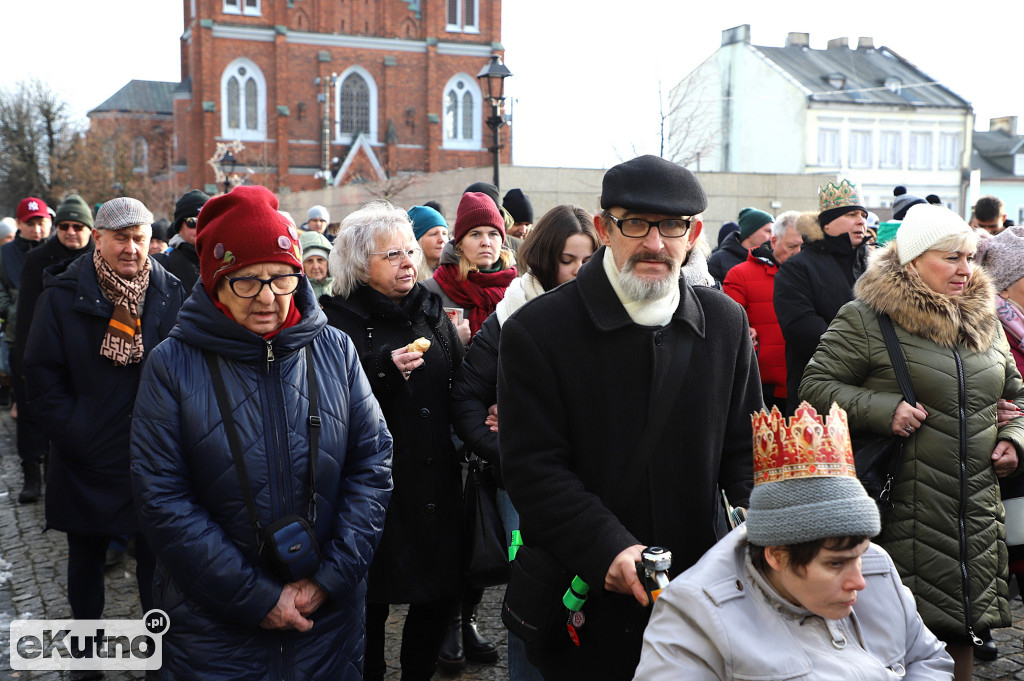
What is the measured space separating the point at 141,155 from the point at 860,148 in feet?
157

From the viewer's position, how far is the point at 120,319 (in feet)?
16.5

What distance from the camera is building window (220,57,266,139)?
55.5 metres

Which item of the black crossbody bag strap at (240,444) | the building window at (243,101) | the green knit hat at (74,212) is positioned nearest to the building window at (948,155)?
the building window at (243,101)

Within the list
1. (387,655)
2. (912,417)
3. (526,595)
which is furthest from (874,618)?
(387,655)

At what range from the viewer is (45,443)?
8625 mm

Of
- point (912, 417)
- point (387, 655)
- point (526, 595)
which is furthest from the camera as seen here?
point (387, 655)

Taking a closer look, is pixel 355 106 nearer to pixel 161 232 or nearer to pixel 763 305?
pixel 161 232

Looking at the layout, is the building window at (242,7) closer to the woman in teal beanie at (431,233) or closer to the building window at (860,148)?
the building window at (860,148)

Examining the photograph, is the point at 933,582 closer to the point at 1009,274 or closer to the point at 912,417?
the point at 912,417

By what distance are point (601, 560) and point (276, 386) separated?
1285 millimetres

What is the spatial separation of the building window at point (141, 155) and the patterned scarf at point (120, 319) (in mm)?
62746

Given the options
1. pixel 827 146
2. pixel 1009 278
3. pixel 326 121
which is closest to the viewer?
pixel 1009 278

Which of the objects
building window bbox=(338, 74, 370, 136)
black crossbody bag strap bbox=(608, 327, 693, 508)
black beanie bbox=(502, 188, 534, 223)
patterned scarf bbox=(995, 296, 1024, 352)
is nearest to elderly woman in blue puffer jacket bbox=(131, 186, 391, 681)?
black crossbody bag strap bbox=(608, 327, 693, 508)

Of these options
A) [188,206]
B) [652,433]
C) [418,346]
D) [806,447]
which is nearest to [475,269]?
[418,346]
